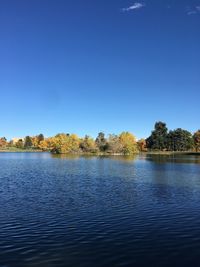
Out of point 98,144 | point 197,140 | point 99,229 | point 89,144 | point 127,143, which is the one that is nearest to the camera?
point 99,229

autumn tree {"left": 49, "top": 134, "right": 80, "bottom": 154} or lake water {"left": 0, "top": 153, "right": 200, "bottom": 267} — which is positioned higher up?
autumn tree {"left": 49, "top": 134, "right": 80, "bottom": 154}

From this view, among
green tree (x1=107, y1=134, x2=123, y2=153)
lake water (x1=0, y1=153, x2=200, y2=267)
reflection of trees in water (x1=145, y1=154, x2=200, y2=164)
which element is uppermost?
green tree (x1=107, y1=134, x2=123, y2=153)

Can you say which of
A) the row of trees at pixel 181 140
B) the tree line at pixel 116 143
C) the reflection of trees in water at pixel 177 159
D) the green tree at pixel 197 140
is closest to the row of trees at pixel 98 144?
the tree line at pixel 116 143

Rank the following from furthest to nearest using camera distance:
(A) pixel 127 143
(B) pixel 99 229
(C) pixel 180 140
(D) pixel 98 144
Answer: (C) pixel 180 140 < (D) pixel 98 144 < (A) pixel 127 143 < (B) pixel 99 229

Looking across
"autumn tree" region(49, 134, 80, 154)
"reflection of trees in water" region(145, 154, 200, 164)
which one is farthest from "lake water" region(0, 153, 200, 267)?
"autumn tree" region(49, 134, 80, 154)

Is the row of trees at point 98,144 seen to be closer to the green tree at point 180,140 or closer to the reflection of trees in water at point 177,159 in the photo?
the green tree at point 180,140

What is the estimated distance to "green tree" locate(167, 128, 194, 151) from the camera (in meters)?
193

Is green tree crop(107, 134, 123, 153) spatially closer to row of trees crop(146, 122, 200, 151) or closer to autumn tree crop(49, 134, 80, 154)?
autumn tree crop(49, 134, 80, 154)

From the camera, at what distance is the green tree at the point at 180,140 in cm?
19338

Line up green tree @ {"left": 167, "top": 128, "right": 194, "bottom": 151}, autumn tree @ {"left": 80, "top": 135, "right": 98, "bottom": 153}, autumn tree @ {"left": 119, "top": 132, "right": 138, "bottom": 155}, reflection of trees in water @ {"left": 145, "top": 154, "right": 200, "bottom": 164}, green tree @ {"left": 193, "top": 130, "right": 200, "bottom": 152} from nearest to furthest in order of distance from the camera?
reflection of trees in water @ {"left": 145, "top": 154, "right": 200, "bottom": 164}, autumn tree @ {"left": 119, "top": 132, "right": 138, "bottom": 155}, autumn tree @ {"left": 80, "top": 135, "right": 98, "bottom": 153}, green tree @ {"left": 193, "top": 130, "right": 200, "bottom": 152}, green tree @ {"left": 167, "top": 128, "right": 194, "bottom": 151}

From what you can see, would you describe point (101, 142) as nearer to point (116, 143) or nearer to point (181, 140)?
point (116, 143)

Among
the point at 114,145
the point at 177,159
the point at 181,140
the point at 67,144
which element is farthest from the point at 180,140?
the point at 177,159

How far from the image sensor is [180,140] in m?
195

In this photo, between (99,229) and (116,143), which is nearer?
(99,229)
